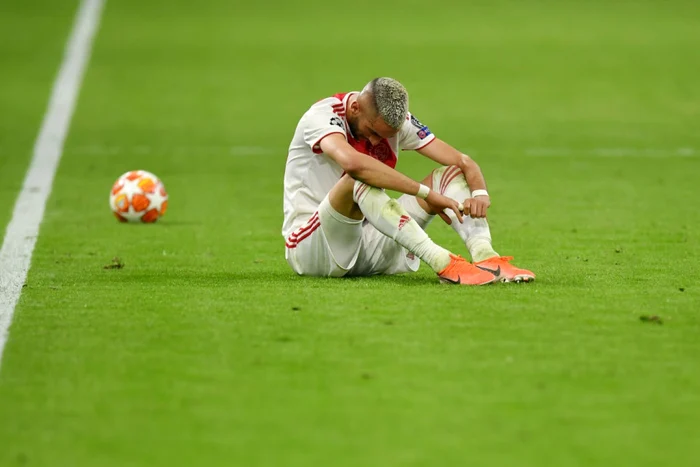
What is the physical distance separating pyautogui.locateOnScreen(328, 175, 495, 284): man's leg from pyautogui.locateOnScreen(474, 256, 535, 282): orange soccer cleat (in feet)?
0.18

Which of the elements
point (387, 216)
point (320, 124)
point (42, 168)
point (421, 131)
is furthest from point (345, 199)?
point (42, 168)

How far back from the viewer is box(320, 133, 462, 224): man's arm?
7.53 meters

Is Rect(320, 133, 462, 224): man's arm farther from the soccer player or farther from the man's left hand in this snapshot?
the man's left hand

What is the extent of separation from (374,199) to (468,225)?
78cm

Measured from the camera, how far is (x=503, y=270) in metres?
7.91

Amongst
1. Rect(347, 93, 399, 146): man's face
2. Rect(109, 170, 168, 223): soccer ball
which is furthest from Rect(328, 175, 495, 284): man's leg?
Rect(109, 170, 168, 223): soccer ball

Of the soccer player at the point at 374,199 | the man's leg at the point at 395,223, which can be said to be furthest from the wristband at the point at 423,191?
the man's leg at the point at 395,223

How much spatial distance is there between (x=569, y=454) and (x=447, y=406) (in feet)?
2.36

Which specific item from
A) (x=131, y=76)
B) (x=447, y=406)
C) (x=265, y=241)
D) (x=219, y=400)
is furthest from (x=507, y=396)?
(x=131, y=76)

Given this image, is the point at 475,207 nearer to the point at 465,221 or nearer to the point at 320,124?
the point at 465,221

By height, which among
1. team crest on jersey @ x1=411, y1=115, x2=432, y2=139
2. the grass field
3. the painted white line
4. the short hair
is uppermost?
the painted white line

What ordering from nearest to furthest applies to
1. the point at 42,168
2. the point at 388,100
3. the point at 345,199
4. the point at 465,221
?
1. the point at 388,100
2. the point at 345,199
3. the point at 465,221
4. the point at 42,168

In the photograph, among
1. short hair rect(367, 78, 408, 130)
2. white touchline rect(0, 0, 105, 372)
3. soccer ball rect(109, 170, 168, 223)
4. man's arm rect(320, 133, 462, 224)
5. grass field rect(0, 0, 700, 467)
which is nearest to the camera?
grass field rect(0, 0, 700, 467)

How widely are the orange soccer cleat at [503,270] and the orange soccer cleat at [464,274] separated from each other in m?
0.04
